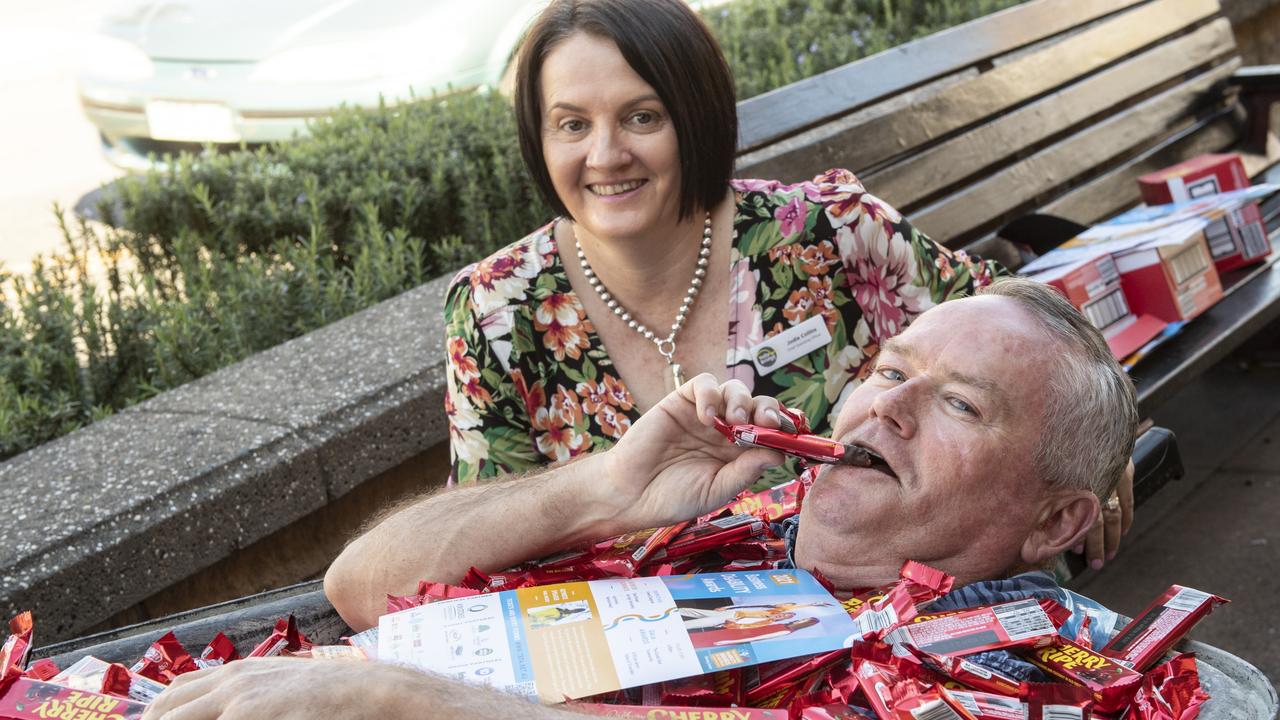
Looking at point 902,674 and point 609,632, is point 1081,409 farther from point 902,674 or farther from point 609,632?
point 609,632

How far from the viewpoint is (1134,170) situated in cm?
512

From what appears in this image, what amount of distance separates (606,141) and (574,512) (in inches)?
36.0

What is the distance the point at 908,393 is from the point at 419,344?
1704 millimetres

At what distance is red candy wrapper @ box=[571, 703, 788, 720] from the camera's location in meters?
1.79

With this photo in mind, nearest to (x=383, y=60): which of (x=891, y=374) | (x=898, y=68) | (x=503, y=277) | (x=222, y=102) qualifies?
(x=222, y=102)

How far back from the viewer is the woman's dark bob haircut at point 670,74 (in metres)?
2.82

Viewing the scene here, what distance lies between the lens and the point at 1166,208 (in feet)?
14.4

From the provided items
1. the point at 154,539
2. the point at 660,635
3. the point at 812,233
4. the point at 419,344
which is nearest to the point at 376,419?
the point at 419,344

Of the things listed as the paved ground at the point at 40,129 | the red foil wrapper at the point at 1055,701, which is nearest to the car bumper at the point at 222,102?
the paved ground at the point at 40,129

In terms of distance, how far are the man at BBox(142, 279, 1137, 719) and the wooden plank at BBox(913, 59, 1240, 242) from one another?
78.5 inches

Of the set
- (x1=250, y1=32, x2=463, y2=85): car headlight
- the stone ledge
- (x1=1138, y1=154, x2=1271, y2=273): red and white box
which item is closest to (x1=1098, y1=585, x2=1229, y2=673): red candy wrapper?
the stone ledge

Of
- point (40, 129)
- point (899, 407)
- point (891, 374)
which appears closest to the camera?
point (899, 407)

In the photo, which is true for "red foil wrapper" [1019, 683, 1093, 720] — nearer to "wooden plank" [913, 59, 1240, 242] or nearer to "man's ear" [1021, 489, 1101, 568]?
"man's ear" [1021, 489, 1101, 568]

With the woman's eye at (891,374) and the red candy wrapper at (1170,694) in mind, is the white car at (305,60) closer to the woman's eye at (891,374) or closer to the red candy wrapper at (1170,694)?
the woman's eye at (891,374)
